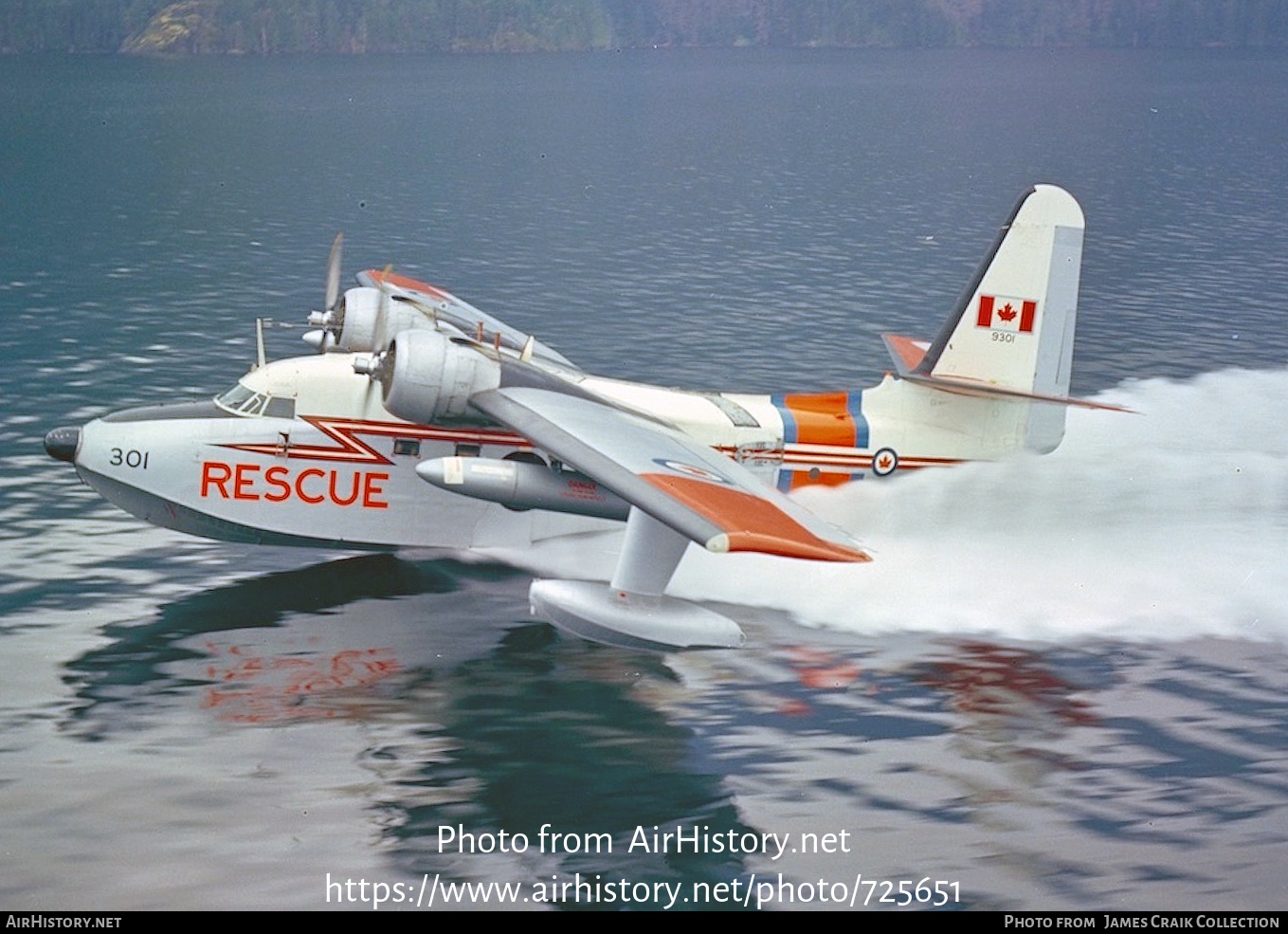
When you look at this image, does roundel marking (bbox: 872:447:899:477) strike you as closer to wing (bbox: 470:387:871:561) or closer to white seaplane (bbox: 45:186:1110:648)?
white seaplane (bbox: 45:186:1110:648)

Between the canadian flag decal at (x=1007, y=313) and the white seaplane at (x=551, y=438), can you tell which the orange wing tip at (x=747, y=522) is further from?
the canadian flag decal at (x=1007, y=313)

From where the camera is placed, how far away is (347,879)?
17500 mm

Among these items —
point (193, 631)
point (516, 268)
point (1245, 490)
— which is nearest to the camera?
point (193, 631)

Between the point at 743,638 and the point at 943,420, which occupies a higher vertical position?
the point at 943,420

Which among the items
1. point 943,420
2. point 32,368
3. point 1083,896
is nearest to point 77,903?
point 1083,896

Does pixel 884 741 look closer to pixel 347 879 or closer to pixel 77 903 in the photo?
pixel 347 879

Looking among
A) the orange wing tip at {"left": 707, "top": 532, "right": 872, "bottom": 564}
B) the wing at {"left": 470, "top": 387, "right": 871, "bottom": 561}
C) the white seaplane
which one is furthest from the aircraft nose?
the orange wing tip at {"left": 707, "top": 532, "right": 872, "bottom": 564}

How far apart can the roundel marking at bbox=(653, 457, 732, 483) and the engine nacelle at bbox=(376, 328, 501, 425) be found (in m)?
3.83

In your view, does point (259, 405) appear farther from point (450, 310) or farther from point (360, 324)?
point (450, 310)

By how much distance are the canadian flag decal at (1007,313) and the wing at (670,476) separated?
675 cm

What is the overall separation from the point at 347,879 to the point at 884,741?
7757mm

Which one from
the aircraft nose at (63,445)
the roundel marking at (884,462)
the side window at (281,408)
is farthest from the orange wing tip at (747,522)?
the aircraft nose at (63,445)

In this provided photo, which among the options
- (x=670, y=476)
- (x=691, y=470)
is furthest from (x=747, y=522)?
(x=691, y=470)

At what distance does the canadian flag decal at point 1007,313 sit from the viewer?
2747 centimetres
